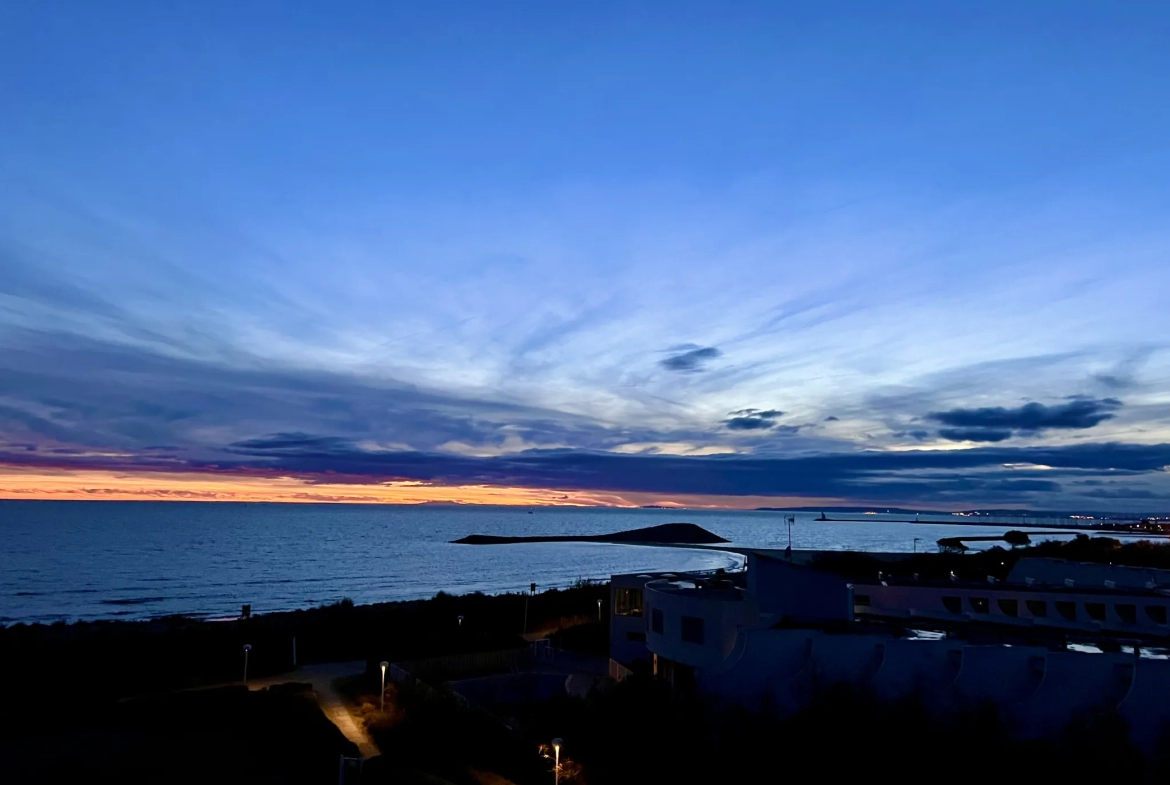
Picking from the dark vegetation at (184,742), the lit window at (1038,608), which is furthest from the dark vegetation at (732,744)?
the lit window at (1038,608)

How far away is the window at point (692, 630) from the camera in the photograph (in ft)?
75.7

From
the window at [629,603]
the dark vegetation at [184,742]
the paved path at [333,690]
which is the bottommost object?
the paved path at [333,690]

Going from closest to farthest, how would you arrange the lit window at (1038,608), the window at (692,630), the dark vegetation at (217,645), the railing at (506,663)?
the window at (692,630) → the dark vegetation at (217,645) → the lit window at (1038,608) → the railing at (506,663)

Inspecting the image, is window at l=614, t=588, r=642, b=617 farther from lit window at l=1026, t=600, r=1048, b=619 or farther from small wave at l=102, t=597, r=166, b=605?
small wave at l=102, t=597, r=166, b=605

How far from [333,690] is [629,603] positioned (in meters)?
11.8

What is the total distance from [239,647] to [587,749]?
17572 mm

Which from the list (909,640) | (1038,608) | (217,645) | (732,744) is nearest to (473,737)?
(732,744)

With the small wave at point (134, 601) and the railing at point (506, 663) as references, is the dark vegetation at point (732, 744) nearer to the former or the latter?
the railing at point (506, 663)

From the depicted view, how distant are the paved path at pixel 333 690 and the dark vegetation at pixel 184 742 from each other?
0.59 m

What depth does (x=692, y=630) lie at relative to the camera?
2327 cm

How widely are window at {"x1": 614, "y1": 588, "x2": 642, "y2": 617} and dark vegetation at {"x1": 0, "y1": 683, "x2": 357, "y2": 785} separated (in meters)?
13.3

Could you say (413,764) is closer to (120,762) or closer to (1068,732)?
(120,762)

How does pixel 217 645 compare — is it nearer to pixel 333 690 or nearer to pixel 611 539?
pixel 333 690

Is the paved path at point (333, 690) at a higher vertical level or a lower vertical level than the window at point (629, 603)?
lower
